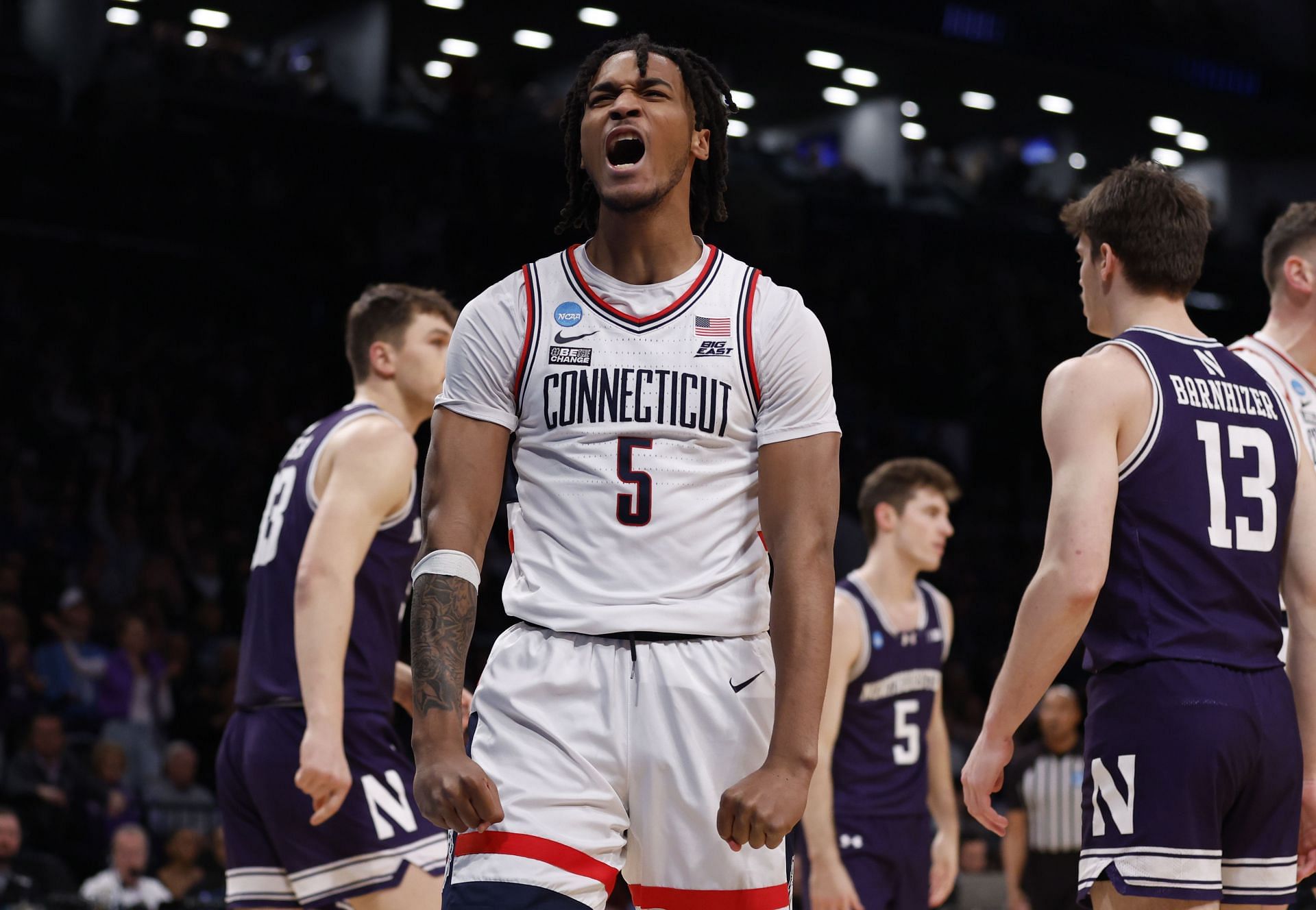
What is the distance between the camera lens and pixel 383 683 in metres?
4.58

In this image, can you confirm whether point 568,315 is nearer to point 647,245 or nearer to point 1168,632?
point 647,245

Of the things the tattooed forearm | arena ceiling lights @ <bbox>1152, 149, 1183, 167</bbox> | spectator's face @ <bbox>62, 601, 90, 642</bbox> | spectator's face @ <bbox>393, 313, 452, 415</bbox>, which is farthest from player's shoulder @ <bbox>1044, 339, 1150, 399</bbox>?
arena ceiling lights @ <bbox>1152, 149, 1183, 167</bbox>

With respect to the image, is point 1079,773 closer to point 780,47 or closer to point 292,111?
point 292,111

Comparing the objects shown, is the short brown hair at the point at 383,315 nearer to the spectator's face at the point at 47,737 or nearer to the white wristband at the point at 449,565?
the white wristband at the point at 449,565

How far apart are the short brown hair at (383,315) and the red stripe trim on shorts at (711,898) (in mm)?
2496

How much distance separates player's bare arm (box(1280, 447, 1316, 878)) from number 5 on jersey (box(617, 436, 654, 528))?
62.6 inches

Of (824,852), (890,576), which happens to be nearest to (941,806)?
(890,576)

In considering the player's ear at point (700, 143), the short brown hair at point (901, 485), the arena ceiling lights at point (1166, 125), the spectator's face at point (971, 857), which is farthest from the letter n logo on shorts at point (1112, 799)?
the arena ceiling lights at point (1166, 125)

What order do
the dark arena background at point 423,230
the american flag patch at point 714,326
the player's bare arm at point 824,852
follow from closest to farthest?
the american flag patch at point 714,326, the player's bare arm at point 824,852, the dark arena background at point 423,230

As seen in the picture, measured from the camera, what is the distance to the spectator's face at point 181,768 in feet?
31.5

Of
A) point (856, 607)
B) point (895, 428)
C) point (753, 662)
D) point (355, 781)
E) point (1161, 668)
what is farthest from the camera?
point (895, 428)

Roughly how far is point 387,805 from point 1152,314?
243 cm

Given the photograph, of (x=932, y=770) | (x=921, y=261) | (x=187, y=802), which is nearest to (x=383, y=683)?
(x=932, y=770)

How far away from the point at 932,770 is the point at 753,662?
174 inches
